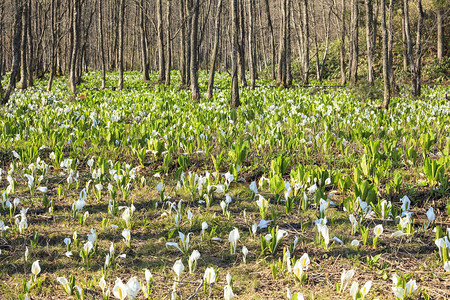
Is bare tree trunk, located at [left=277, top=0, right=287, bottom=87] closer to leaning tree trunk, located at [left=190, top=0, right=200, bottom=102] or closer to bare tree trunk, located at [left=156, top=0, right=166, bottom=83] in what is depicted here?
leaning tree trunk, located at [left=190, top=0, right=200, bottom=102]

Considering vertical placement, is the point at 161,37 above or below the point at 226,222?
above

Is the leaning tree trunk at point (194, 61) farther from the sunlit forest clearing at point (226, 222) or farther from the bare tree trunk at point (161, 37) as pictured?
the bare tree trunk at point (161, 37)

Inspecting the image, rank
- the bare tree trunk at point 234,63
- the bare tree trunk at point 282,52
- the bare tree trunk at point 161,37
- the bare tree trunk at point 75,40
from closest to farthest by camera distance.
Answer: the bare tree trunk at point 234,63, the bare tree trunk at point 75,40, the bare tree trunk at point 282,52, the bare tree trunk at point 161,37

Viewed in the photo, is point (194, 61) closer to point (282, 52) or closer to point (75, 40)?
point (75, 40)

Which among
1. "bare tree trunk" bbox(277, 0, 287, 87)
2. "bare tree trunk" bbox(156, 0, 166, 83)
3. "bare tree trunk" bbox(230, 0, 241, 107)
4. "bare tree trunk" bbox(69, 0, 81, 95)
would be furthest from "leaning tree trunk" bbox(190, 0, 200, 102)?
"bare tree trunk" bbox(156, 0, 166, 83)

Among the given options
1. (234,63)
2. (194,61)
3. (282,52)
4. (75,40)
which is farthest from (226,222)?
(282,52)

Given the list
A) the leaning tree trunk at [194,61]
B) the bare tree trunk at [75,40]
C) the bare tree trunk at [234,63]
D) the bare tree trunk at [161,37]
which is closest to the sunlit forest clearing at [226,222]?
the bare tree trunk at [234,63]

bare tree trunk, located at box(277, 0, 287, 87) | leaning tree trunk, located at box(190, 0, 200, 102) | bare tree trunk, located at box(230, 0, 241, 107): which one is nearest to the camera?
bare tree trunk, located at box(230, 0, 241, 107)

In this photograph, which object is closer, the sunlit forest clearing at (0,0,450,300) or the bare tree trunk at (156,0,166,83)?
the sunlit forest clearing at (0,0,450,300)

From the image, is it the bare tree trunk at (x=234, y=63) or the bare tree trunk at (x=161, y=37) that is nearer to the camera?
the bare tree trunk at (x=234, y=63)

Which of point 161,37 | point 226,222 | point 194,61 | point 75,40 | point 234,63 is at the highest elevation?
point 161,37

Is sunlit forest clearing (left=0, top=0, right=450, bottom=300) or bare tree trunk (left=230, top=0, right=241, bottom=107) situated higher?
bare tree trunk (left=230, top=0, right=241, bottom=107)

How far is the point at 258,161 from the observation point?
470cm

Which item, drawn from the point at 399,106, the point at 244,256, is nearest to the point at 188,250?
the point at 244,256
